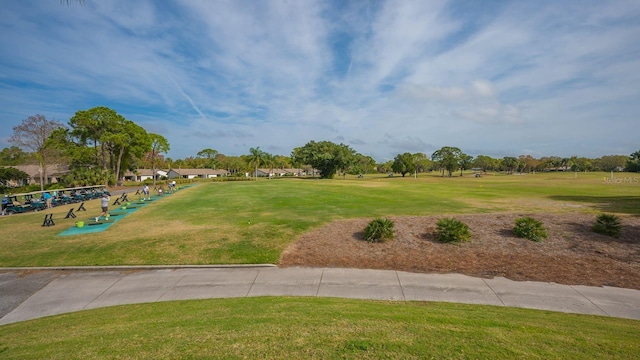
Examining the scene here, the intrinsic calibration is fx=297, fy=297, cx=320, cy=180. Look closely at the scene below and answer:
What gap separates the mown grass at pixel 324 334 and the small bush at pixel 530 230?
22.6 feet

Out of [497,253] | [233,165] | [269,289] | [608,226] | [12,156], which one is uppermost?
[12,156]

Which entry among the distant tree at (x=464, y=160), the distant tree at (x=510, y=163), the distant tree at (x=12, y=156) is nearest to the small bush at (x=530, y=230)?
the distant tree at (x=12, y=156)

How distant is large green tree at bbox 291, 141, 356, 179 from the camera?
273 feet

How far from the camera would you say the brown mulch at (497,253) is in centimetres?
1033

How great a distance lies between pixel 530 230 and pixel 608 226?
12.0ft

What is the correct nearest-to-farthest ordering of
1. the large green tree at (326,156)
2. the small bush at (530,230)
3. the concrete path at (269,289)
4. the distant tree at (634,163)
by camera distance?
the concrete path at (269,289), the small bush at (530,230), the large green tree at (326,156), the distant tree at (634,163)

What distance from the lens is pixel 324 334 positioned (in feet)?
15.8

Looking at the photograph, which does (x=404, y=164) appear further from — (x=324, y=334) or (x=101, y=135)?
(x=324, y=334)

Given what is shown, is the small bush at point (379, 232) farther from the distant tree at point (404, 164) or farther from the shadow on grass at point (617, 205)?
the distant tree at point (404, 164)

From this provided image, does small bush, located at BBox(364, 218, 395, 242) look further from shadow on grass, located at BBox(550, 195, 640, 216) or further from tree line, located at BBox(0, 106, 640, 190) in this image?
tree line, located at BBox(0, 106, 640, 190)

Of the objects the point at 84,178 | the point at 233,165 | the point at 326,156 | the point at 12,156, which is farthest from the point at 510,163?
the point at 12,156

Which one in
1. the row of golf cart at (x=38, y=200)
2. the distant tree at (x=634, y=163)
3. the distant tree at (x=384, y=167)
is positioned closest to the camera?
the row of golf cart at (x=38, y=200)

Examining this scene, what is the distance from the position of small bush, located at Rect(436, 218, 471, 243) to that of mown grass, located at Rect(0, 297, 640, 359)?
6139 mm

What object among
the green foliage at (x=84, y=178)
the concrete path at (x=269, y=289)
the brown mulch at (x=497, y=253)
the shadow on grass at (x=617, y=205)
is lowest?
the concrete path at (x=269, y=289)
